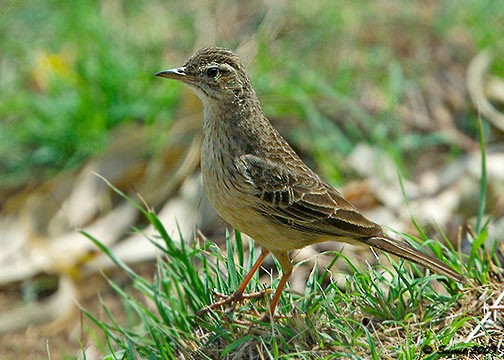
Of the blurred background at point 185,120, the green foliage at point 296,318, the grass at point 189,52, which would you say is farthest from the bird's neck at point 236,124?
the grass at point 189,52

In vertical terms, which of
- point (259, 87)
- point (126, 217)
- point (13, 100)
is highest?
point (259, 87)

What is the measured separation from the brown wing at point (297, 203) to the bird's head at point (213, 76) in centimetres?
44

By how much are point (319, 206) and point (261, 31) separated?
4.22m

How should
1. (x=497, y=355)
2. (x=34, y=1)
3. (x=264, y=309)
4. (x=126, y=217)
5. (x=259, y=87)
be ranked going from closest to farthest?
(x=497, y=355), (x=264, y=309), (x=126, y=217), (x=259, y=87), (x=34, y=1)

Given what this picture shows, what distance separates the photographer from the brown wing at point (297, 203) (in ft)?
15.8

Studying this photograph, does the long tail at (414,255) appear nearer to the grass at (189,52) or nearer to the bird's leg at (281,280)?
the bird's leg at (281,280)

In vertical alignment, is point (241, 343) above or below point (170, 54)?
below

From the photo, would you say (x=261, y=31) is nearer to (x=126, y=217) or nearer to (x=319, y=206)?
(x=126, y=217)

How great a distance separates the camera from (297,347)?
4.31 m

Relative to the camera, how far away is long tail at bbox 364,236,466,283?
15.2 ft

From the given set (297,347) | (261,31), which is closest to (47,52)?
(261,31)

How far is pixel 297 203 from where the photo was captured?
A: 4.94m

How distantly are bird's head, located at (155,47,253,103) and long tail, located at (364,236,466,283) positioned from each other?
1.20 meters

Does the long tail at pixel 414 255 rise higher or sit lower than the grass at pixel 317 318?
higher
